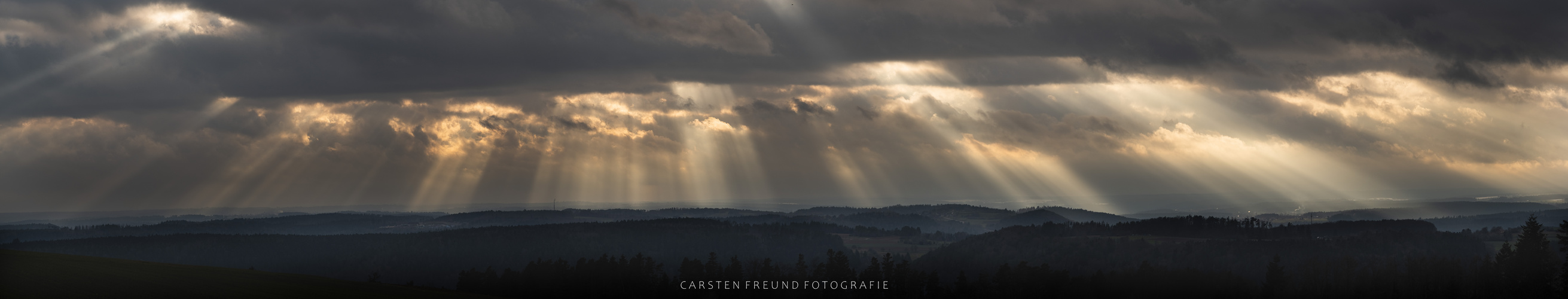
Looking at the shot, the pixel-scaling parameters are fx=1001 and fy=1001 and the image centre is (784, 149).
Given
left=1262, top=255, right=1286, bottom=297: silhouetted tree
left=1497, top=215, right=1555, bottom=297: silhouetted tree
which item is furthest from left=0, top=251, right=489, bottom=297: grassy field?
left=1497, top=215, right=1555, bottom=297: silhouetted tree

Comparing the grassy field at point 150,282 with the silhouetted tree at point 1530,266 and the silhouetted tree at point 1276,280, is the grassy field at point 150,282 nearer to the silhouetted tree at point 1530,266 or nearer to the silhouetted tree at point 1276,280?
the silhouetted tree at point 1276,280

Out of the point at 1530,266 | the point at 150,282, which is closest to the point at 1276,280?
the point at 1530,266

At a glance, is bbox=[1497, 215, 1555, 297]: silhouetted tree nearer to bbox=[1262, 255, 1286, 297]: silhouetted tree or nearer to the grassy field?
bbox=[1262, 255, 1286, 297]: silhouetted tree

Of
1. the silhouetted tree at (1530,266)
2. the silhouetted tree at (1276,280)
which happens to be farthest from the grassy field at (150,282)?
the silhouetted tree at (1530,266)

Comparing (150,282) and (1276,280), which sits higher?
(150,282)

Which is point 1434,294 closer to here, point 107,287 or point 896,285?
point 896,285

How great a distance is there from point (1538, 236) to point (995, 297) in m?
87.7

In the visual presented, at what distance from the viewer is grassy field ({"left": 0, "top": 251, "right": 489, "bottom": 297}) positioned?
397ft

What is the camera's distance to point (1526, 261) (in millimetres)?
159875

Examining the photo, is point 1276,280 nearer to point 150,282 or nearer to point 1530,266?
point 1530,266

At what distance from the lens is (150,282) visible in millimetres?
139625

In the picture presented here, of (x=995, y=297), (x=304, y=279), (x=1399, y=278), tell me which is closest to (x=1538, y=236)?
(x=1399, y=278)

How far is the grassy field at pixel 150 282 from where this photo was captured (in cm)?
12112

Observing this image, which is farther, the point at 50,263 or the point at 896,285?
the point at 896,285
